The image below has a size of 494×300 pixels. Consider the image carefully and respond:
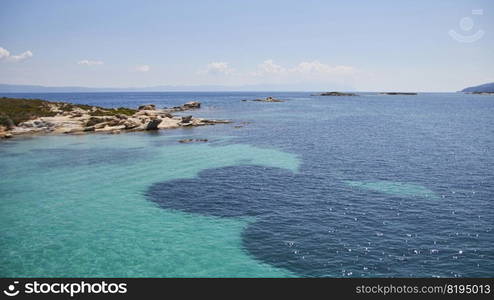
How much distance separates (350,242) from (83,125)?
85068 millimetres

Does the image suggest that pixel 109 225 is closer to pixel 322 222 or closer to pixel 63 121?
pixel 322 222

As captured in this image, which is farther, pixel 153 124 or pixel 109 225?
pixel 153 124

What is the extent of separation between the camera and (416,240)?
26641 millimetres

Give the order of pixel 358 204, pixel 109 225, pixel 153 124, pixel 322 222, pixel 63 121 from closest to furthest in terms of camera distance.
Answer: pixel 322 222 → pixel 109 225 → pixel 358 204 → pixel 63 121 → pixel 153 124

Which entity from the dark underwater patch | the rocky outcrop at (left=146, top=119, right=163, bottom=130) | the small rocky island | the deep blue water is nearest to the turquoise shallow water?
the deep blue water

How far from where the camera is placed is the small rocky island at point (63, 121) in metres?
89.8

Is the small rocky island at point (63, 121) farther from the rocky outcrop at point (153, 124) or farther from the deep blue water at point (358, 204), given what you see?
the deep blue water at point (358, 204)

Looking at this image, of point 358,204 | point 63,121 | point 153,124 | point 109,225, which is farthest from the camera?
point 153,124

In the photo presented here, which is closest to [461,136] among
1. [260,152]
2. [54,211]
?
[260,152]

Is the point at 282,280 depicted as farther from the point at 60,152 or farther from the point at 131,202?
the point at 60,152

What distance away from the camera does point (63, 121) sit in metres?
94.6

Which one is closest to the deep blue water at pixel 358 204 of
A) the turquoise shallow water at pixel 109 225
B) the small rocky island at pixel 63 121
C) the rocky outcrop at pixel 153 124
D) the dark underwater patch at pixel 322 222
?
the dark underwater patch at pixel 322 222

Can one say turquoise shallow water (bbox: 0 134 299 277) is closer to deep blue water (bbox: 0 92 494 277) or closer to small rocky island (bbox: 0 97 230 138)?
deep blue water (bbox: 0 92 494 277)

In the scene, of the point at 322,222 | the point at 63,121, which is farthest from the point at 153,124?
the point at 322,222
